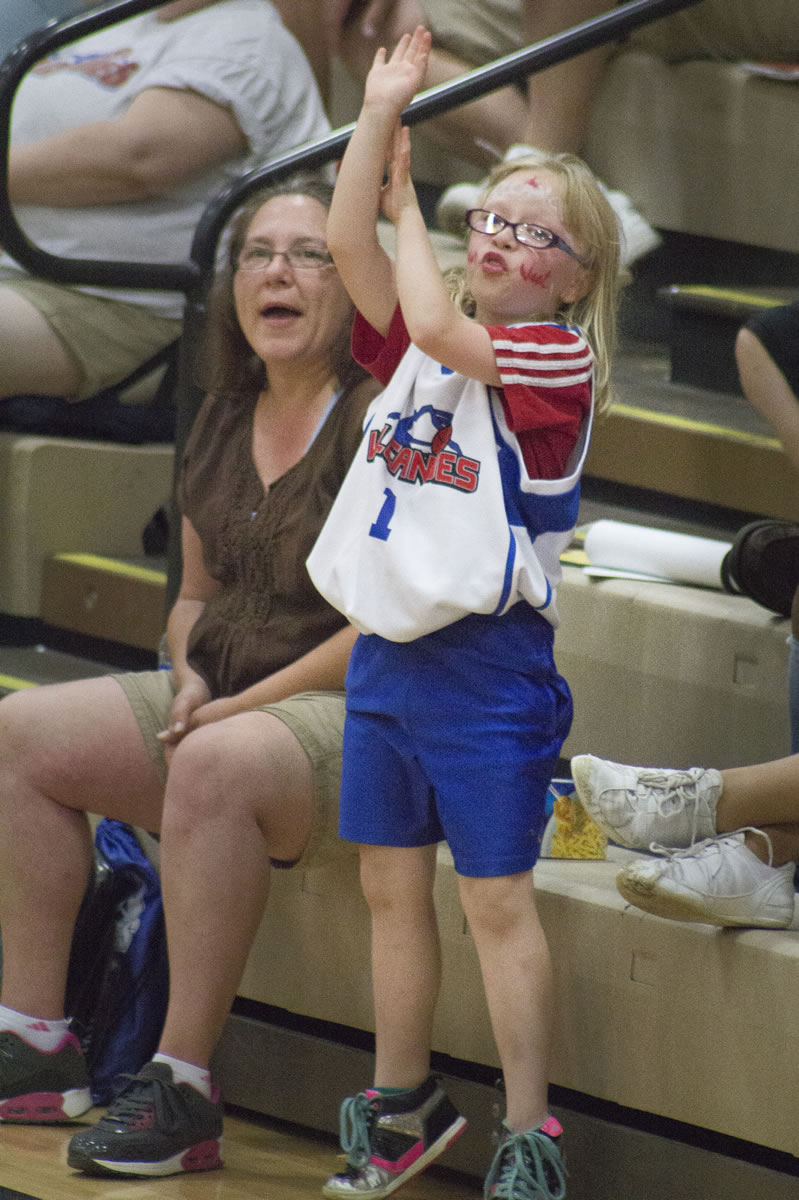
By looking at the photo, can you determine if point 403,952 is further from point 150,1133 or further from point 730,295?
point 730,295

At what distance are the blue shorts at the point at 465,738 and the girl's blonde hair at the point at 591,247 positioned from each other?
0.34 metres

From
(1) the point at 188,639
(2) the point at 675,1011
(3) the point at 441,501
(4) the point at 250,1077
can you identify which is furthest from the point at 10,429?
(2) the point at 675,1011

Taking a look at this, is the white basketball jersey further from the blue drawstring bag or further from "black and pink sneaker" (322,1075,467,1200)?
the blue drawstring bag

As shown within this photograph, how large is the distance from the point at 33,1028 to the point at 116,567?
3.78 ft

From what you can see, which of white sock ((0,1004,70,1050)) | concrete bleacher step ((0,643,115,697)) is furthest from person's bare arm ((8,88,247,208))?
white sock ((0,1004,70,1050))

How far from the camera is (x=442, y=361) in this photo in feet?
6.25

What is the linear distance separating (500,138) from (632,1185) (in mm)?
2103

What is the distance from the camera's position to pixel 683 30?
138 inches

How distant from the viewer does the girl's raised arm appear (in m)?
1.93

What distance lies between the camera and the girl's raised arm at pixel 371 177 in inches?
76.1

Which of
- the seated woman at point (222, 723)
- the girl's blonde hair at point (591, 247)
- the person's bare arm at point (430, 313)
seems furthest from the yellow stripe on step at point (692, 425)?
the person's bare arm at point (430, 313)

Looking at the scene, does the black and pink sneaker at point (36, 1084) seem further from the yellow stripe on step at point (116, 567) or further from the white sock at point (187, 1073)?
the yellow stripe on step at point (116, 567)

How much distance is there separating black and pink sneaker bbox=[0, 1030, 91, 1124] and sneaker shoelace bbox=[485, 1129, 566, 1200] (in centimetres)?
67

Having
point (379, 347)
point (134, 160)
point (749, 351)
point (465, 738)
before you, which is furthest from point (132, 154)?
point (465, 738)
